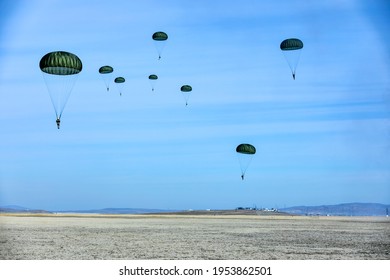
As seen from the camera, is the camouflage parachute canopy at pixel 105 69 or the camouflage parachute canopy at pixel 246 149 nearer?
the camouflage parachute canopy at pixel 246 149

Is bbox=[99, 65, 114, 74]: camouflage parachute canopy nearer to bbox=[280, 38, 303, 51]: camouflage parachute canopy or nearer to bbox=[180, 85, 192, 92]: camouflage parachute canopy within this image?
bbox=[180, 85, 192, 92]: camouflage parachute canopy

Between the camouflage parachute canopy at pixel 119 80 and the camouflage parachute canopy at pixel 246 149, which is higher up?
the camouflage parachute canopy at pixel 119 80

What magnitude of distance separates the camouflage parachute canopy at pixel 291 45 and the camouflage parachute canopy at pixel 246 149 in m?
12.8

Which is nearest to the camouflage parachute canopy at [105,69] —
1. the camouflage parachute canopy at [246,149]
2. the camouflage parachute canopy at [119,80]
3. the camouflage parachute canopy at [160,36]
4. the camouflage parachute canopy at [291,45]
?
the camouflage parachute canopy at [119,80]

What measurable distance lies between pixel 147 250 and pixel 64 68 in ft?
54.1

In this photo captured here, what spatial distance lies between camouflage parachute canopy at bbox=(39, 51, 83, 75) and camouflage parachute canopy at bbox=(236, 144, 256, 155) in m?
25.5

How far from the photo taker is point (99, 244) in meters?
43.2

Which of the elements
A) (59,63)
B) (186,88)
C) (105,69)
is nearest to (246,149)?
(186,88)

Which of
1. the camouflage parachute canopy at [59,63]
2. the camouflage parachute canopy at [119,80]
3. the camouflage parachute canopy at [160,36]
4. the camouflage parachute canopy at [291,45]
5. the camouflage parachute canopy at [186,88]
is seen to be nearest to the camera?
the camouflage parachute canopy at [59,63]

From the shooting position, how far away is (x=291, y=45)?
59.6 metres

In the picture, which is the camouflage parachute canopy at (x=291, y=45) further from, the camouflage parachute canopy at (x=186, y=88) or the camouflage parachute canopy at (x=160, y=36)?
the camouflage parachute canopy at (x=186, y=88)

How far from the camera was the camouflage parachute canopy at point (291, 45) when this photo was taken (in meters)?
59.4
